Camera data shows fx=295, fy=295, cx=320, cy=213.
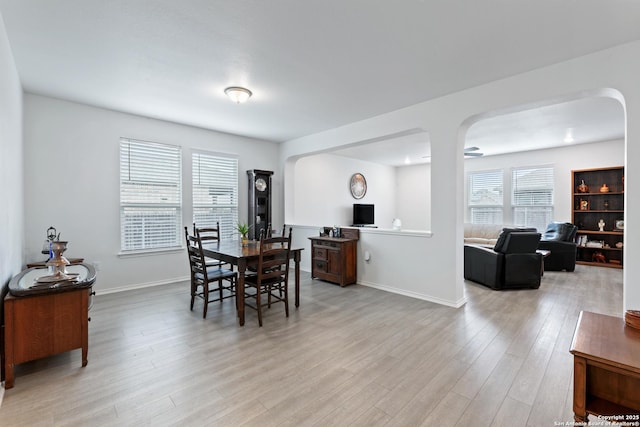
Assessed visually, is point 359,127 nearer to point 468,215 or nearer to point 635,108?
point 635,108

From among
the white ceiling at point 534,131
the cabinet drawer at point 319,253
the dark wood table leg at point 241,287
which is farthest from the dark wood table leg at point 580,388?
the cabinet drawer at point 319,253

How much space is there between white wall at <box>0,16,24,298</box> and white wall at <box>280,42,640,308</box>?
3.94m

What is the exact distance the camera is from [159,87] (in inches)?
135

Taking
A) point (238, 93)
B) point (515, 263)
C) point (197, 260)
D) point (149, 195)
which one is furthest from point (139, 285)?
point (515, 263)

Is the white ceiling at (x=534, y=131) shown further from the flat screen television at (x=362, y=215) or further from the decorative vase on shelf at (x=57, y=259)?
the decorative vase on shelf at (x=57, y=259)

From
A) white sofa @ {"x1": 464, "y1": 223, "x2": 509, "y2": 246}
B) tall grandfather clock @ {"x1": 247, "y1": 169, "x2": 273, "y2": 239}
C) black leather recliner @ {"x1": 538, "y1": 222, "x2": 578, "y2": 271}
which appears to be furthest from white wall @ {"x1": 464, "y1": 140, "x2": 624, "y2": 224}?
tall grandfather clock @ {"x1": 247, "y1": 169, "x2": 273, "y2": 239}

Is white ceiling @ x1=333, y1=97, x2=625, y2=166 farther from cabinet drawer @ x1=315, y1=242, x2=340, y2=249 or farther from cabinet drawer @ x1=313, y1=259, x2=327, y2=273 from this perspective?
cabinet drawer @ x1=313, y1=259, x2=327, y2=273

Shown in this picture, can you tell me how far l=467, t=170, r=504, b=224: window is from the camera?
7668 mm

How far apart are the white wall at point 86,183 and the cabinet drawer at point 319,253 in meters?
2.21

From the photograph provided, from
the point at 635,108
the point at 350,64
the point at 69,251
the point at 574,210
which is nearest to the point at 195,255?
the point at 69,251

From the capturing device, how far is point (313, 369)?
231 cm

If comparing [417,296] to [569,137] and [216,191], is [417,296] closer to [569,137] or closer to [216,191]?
[216,191]

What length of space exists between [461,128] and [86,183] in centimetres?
503

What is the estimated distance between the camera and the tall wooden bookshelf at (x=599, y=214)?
6.18 m
